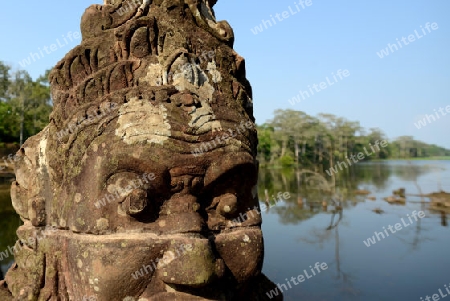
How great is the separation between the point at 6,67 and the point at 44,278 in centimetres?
3079

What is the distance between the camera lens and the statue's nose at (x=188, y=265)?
2.20 m

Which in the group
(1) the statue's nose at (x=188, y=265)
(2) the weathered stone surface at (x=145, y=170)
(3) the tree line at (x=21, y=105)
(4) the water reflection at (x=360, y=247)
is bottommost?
(4) the water reflection at (x=360, y=247)

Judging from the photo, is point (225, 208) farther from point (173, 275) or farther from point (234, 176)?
point (173, 275)

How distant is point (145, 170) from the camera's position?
231cm

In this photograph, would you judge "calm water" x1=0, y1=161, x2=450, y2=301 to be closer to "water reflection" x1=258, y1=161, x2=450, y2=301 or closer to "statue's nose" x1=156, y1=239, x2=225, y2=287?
"water reflection" x1=258, y1=161, x2=450, y2=301

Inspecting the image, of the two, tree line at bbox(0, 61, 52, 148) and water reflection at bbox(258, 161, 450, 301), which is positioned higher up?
tree line at bbox(0, 61, 52, 148)

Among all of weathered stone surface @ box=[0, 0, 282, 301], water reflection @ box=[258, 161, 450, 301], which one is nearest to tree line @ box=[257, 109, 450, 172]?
water reflection @ box=[258, 161, 450, 301]

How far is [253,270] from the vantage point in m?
2.53

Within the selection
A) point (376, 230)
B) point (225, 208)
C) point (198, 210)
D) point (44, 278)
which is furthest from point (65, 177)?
point (376, 230)

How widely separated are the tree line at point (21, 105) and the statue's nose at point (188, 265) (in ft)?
79.7

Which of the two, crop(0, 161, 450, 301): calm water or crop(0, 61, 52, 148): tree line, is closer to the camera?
crop(0, 161, 450, 301): calm water

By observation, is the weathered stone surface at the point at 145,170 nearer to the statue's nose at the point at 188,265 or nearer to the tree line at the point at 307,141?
the statue's nose at the point at 188,265

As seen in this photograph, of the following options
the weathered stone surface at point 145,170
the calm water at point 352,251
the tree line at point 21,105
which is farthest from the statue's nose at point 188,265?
the tree line at point 21,105

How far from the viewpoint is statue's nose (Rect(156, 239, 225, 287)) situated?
7.23 feet
